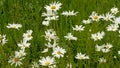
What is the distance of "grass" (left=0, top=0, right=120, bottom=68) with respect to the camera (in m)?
3.28

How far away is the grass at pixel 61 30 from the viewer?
129 inches

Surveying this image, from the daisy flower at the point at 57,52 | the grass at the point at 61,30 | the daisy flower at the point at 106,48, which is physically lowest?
the daisy flower at the point at 57,52

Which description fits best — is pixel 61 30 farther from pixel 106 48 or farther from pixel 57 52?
pixel 57 52

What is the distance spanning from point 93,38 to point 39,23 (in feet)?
3.62

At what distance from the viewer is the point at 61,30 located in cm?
390

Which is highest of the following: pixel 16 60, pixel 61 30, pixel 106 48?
pixel 61 30

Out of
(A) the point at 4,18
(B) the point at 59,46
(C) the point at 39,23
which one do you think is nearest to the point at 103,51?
(B) the point at 59,46

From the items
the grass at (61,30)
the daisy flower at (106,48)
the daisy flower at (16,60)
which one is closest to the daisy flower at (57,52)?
the grass at (61,30)

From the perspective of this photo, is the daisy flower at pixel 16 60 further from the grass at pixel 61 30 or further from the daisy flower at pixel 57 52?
the daisy flower at pixel 57 52

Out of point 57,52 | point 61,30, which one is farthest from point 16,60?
point 61,30

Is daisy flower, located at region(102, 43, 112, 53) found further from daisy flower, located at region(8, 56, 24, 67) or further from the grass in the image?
daisy flower, located at region(8, 56, 24, 67)

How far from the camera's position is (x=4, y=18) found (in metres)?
4.32

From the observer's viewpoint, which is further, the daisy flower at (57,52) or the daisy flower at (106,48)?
the daisy flower at (106,48)

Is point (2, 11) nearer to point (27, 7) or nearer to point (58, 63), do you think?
point (27, 7)
